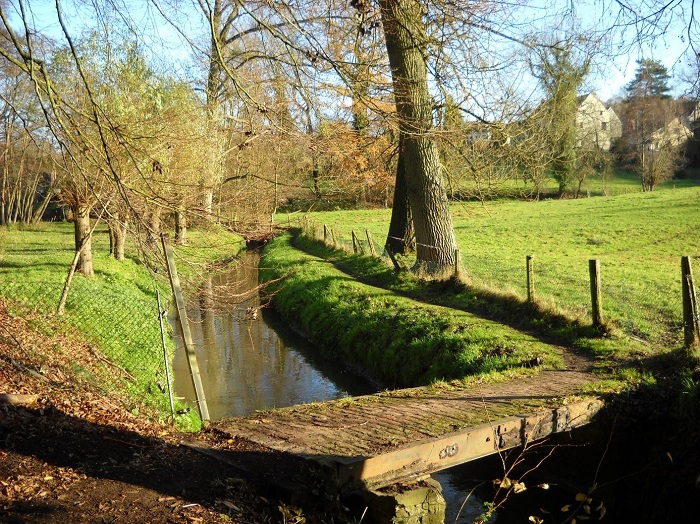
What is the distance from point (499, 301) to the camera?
576 inches

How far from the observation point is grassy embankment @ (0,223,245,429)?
9969 millimetres

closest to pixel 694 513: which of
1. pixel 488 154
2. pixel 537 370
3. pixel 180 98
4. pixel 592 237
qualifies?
pixel 537 370

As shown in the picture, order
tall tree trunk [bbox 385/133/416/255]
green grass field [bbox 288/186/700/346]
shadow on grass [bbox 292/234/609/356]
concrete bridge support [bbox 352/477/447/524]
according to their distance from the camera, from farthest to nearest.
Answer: tall tree trunk [bbox 385/133/416/255]
green grass field [bbox 288/186/700/346]
shadow on grass [bbox 292/234/609/356]
concrete bridge support [bbox 352/477/447/524]

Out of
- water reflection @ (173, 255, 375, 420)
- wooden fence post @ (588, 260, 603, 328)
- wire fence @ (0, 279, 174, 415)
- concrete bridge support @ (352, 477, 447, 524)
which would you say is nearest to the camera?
concrete bridge support @ (352, 477, 447, 524)

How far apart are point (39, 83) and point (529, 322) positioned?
955 cm

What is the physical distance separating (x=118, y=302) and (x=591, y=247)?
673 inches

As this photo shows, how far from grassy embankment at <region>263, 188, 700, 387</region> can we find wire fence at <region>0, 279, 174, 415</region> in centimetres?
274

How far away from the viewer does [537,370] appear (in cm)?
1043

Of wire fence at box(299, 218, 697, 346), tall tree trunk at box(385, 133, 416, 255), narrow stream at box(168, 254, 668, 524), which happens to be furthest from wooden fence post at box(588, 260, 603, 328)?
tall tree trunk at box(385, 133, 416, 255)

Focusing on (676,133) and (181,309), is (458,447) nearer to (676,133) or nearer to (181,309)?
(181,309)

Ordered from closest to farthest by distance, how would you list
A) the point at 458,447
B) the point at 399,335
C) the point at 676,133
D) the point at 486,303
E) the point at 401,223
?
the point at 458,447, the point at 676,133, the point at 399,335, the point at 486,303, the point at 401,223

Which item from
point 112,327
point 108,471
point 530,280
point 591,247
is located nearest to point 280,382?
point 112,327

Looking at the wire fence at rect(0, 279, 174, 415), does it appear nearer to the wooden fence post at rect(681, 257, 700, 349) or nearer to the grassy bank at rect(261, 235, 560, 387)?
the grassy bank at rect(261, 235, 560, 387)

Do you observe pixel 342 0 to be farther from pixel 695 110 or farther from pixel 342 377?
pixel 342 377
